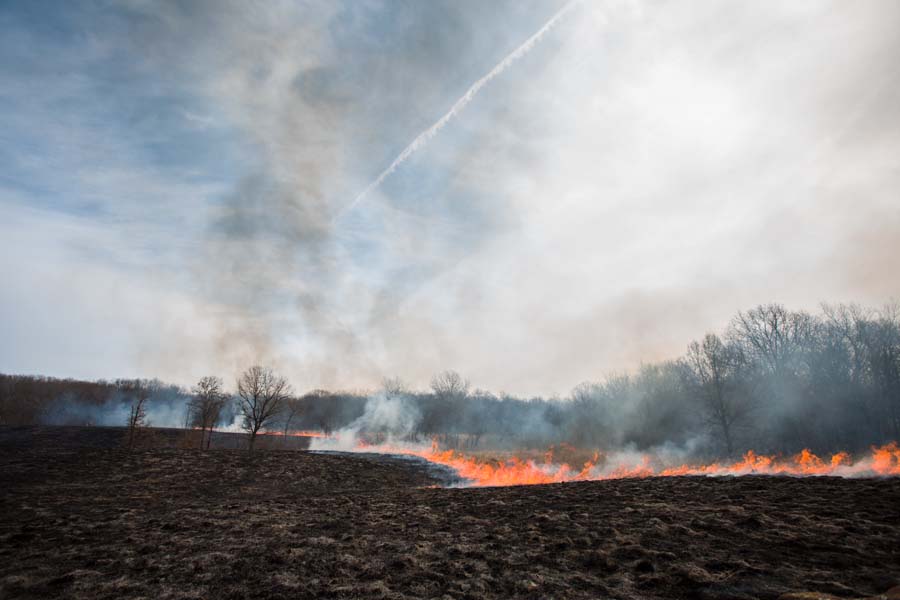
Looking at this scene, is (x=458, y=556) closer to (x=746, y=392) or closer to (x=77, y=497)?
(x=77, y=497)

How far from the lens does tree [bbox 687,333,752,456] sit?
4256cm

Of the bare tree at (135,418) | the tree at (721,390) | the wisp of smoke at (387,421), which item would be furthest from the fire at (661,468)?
the wisp of smoke at (387,421)

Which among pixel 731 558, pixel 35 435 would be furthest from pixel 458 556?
pixel 35 435

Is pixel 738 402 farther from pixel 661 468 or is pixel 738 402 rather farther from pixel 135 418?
pixel 135 418

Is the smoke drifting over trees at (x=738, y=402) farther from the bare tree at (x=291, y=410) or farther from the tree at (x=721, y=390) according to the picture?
the bare tree at (x=291, y=410)

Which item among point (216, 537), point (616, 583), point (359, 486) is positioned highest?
point (616, 583)

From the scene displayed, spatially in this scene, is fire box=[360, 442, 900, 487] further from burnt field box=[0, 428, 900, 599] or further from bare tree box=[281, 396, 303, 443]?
bare tree box=[281, 396, 303, 443]

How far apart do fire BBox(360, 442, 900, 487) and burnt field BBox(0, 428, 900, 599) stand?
1117 cm

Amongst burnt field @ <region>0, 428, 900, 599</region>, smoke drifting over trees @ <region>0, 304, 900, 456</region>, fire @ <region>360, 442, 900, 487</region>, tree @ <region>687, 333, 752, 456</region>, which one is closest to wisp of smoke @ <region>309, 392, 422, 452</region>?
smoke drifting over trees @ <region>0, 304, 900, 456</region>

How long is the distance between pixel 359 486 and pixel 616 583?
22850 millimetres

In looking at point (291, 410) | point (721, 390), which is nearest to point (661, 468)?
point (721, 390)

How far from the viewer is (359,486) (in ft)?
87.7

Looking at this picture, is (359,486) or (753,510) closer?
(753,510)

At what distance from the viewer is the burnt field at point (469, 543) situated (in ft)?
23.7
